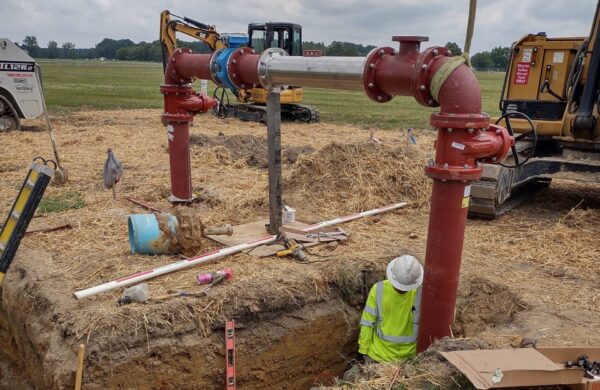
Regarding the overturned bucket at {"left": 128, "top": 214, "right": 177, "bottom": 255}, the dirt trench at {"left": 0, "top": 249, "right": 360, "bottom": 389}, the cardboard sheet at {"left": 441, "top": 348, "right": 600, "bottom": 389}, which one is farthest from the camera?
the overturned bucket at {"left": 128, "top": 214, "right": 177, "bottom": 255}

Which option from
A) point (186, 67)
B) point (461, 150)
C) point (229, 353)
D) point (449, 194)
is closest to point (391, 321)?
point (229, 353)

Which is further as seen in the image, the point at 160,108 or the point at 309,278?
the point at 160,108

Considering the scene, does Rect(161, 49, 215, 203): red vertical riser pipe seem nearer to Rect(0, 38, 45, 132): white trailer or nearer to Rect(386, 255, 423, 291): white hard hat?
Rect(386, 255, 423, 291): white hard hat

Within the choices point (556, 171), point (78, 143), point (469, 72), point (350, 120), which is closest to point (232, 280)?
point (469, 72)

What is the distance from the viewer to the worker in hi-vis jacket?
17.4 ft

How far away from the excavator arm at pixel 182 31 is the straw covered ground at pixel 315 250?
7.89 m

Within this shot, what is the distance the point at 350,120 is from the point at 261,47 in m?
4.36

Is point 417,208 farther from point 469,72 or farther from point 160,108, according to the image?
point 160,108

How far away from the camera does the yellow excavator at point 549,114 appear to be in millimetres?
7852

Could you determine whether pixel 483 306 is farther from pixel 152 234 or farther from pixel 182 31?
pixel 182 31

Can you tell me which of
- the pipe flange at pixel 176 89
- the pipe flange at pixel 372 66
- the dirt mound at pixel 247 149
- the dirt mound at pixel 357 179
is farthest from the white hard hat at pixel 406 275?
the dirt mound at pixel 247 149

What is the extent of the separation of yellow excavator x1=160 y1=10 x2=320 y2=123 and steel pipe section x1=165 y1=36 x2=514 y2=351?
14206mm

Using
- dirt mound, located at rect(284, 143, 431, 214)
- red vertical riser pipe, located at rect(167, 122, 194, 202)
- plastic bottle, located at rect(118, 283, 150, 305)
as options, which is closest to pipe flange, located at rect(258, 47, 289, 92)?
red vertical riser pipe, located at rect(167, 122, 194, 202)

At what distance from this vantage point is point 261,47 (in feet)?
62.9
